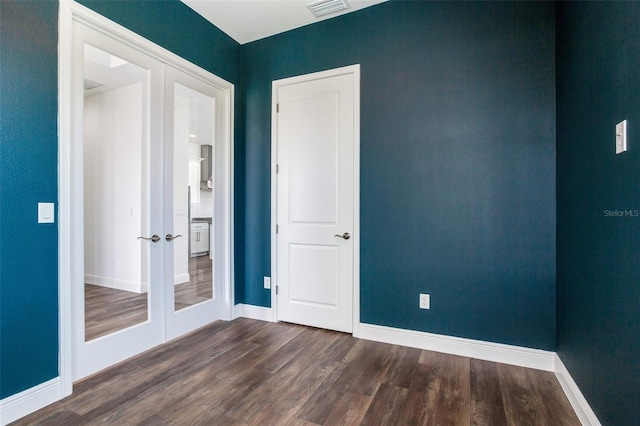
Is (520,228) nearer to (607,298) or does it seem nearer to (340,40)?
(607,298)

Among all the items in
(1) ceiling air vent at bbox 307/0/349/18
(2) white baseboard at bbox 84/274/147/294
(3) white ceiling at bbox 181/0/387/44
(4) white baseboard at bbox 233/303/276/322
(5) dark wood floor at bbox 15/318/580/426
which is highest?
(3) white ceiling at bbox 181/0/387/44

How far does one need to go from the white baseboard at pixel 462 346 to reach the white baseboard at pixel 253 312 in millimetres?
986

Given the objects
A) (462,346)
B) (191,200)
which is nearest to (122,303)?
Result: (191,200)

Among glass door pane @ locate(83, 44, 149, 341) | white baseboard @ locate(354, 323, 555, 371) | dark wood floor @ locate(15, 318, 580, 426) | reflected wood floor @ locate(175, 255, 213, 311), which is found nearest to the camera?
dark wood floor @ locate(15, 318, 580, 426)

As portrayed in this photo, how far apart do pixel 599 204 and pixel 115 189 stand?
3111 mm

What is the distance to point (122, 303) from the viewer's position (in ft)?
7.99

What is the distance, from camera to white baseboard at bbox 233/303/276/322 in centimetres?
330

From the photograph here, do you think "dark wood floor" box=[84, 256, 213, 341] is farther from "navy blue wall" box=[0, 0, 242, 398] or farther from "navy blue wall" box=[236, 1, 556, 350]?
"navy blue wall" box=[236, 1, 556, 350]

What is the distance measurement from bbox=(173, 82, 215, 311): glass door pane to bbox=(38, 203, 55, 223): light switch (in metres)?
0.93

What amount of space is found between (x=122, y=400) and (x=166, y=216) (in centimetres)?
137

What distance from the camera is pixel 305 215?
10.3 feet

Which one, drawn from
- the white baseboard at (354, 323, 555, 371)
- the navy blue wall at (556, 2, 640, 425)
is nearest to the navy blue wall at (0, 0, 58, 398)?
the white baseboard at (354, 323, 555, 371)

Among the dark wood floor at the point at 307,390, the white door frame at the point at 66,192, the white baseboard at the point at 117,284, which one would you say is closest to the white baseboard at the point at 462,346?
the dark wood floor at the point at 307,390

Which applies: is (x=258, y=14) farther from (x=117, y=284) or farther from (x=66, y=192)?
(x=117, y=284)
